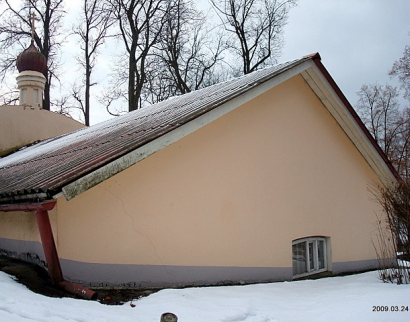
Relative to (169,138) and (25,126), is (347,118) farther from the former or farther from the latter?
(25,126)

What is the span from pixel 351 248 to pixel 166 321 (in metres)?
6.05

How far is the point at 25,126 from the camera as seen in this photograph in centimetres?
1761

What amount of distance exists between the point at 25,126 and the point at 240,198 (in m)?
13.7

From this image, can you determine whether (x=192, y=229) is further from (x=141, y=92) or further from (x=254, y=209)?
(x=141, y=92)

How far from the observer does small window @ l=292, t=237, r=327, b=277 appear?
25.5 feet

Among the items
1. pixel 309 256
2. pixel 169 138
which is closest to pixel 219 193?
pixel 169 138

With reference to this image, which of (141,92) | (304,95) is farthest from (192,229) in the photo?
(141,92)

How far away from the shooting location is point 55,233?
17.2 ft

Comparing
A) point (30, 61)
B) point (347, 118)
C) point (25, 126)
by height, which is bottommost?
point (347, 118)

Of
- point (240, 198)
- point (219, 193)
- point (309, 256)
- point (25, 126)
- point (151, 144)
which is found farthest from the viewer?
point (25, 126)

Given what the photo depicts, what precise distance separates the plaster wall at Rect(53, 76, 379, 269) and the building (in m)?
0.02

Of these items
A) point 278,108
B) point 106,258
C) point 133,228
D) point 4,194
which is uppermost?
point 278,108

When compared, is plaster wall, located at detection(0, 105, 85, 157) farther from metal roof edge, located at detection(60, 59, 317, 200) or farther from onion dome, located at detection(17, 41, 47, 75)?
metal roof edge, located at detection(60, 59, 317, 200)

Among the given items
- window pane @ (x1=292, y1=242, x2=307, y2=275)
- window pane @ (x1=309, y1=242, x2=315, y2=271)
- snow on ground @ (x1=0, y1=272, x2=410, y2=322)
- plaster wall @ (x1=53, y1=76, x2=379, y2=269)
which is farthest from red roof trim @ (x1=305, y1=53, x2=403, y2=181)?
snow on ground @ (x1=0, y1=272, x2=410, y2=322)
